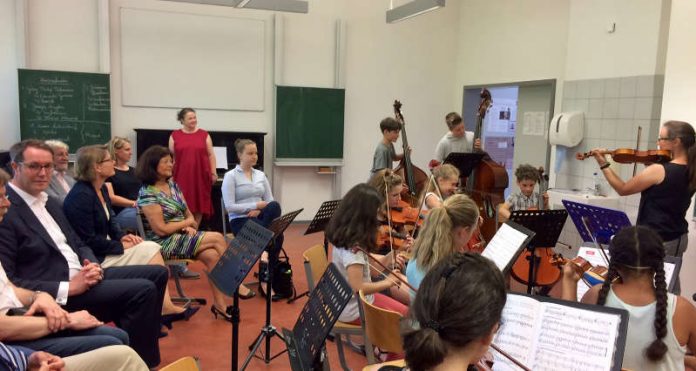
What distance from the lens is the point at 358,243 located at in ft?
9.09

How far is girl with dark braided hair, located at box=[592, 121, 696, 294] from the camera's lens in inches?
127

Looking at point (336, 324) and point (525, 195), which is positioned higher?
point (525, 195)

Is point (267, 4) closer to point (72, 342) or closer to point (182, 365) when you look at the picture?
point (72, 342)

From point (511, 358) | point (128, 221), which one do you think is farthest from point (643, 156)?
point (128, 221)

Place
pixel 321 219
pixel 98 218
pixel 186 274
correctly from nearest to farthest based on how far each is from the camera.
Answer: pixel 98 218, pixel 321 219, pixel 186 274

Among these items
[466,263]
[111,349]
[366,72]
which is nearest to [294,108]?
[366,72]

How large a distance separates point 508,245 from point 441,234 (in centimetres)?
30

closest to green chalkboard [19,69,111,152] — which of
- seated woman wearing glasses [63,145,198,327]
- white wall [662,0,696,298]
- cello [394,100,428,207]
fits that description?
seated woman wearing glasses [63,145,198,327]

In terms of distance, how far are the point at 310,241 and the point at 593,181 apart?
3005 mm

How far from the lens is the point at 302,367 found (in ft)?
5.89

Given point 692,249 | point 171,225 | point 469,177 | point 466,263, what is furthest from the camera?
point 469,177

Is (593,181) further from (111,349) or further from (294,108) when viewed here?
(111,349)

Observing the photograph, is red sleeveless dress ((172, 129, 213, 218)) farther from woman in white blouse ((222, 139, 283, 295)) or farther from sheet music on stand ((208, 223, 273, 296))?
sheet music on stand ((208, 223, 273, 296))

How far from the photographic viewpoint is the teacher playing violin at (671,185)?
3.22 metres
